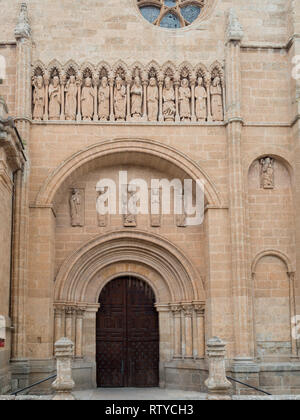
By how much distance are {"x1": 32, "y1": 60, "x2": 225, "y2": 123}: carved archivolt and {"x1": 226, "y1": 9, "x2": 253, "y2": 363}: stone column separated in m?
0.41

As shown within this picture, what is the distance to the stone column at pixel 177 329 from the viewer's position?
17.0 meters

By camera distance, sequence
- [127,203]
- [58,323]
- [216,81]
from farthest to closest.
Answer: [127,203], [216,81], [58,323]

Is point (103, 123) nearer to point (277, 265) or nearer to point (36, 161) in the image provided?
point (36, 161)

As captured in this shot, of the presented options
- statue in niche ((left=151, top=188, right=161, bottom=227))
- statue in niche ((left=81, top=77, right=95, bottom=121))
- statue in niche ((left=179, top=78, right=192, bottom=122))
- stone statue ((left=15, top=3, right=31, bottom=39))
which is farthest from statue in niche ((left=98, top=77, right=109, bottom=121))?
statue in niche ((left=151, top=188, right=161, bottom=227))

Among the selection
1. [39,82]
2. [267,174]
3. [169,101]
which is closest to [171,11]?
[169,101]

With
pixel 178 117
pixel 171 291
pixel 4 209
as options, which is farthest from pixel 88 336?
pixel 178 117

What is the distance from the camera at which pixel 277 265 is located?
54.8 feet

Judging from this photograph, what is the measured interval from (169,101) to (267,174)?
3.05m

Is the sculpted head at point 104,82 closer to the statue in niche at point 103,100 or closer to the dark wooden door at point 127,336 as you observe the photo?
the statue in niche at point 103,100

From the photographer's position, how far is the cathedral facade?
16281mm

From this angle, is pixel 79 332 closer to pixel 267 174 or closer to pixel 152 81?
pixel 267 174

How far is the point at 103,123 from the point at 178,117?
1.87 metres

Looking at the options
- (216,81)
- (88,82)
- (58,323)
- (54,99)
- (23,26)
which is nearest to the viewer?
(58,323)

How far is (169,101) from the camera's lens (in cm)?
1706
